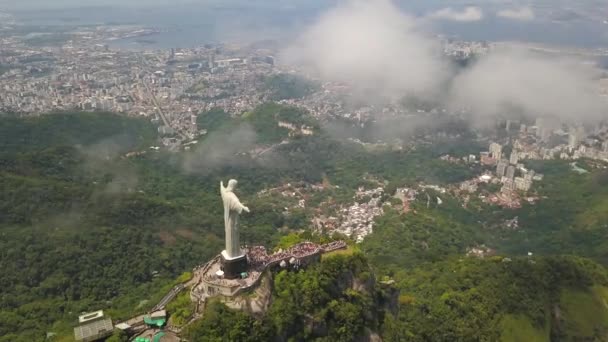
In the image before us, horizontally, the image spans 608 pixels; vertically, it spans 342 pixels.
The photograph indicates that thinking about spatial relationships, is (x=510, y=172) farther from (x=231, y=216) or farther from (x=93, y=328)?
(x=93, y=328)

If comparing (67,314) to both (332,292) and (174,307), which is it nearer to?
(174,307)

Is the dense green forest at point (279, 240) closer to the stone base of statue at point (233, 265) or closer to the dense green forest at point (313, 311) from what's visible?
the dense green forest at point (313, 311)

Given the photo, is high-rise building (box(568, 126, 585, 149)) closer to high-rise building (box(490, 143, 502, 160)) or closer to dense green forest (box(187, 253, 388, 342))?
high-rise building (box(490, 143, 502, 160))

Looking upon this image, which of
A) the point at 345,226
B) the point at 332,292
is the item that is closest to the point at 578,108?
the point at 345,226

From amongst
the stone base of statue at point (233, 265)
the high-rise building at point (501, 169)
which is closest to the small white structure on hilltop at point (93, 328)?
the stone base of statue at point (233, 265)

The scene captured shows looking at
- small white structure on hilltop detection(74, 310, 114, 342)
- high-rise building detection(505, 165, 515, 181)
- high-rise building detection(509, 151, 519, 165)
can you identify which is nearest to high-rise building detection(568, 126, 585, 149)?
high-rise building detection(509, 151, 519, 165)
